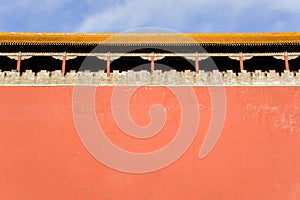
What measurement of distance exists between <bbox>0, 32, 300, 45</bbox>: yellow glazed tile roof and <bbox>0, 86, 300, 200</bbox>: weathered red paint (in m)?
1.19

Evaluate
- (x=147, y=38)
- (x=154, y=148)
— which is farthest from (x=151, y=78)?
(x=154, y=148)

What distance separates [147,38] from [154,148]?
272 centimetres

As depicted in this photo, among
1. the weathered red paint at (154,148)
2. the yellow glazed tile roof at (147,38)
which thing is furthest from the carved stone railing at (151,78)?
the yellow glazed tile roof at (147,38)

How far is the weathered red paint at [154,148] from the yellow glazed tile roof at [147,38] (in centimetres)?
119

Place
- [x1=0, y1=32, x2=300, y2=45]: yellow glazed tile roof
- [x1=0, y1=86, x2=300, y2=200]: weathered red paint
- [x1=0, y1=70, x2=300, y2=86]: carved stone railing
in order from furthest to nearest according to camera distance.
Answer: [x1=0, y1=32, x2=300, y2=45]: yellow glazed tile roof < [x1=0, y1=70, x2=300, y2=86]: carved stone railing < [x1=0, y1=86, x2=300, y2=200]: weathered red paint

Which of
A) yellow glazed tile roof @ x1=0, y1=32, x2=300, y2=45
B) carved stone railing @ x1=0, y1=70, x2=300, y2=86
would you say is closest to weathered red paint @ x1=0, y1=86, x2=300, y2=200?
carved stone railing @ x1=0, y1=70, x2=300, y2=86

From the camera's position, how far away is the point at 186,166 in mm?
9125

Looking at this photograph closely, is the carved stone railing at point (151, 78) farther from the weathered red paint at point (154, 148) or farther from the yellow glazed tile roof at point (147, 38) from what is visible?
the yellow glazed tile roof at point (147, 38)

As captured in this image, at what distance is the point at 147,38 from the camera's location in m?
10.6

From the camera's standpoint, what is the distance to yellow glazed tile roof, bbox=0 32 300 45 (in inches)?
406

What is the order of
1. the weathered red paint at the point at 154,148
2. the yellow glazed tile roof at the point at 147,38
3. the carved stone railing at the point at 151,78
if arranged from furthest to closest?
the yellow glazed tile roof at the point at 147,38 < the carved stone railing at the point at 151,78 < the weathered red paint at the point at 154,148

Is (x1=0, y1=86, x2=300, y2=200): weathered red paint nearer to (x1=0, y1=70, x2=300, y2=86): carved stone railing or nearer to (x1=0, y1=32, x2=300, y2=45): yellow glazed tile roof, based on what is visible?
(x1=0, y1=70, x2=300, y2=86): carved stone railing

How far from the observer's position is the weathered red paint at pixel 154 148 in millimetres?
8922

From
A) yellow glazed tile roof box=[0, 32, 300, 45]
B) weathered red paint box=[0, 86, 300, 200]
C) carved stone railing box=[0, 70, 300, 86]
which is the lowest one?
weathered red paint box=[0, 86, 300, 200]
